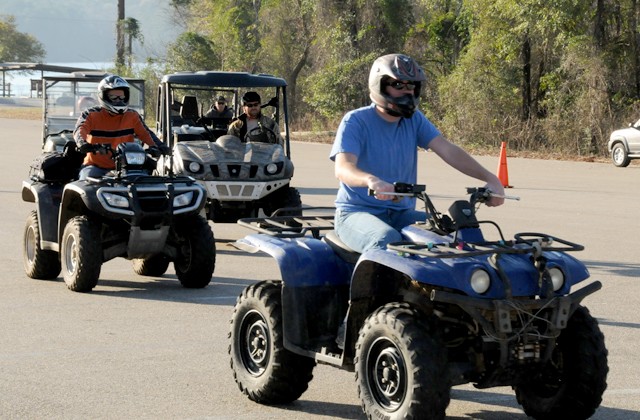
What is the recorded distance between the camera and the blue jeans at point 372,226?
639 cm

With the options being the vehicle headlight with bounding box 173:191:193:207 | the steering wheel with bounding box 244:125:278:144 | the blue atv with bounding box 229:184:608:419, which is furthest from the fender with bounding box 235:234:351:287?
the steering wheel with bounding box 244:125:278:144

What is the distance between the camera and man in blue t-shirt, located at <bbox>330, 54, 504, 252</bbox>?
6590mm

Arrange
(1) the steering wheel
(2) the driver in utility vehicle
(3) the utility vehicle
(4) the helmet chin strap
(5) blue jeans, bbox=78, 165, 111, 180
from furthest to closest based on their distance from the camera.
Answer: (2) the driver in utility vehicle, (1) the steering wheel, (3) the utility vehicle, (5) blue jeans, bbox=78, 165, 111, 180, (4) the helmet chin strap

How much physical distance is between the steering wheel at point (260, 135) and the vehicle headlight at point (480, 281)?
10.3 metres

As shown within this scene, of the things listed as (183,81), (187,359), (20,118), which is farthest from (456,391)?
(20,118)

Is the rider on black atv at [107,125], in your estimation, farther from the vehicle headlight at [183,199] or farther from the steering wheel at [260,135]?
the steering wheel at [260,135]

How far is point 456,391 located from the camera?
746cm

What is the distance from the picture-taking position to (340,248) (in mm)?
6715

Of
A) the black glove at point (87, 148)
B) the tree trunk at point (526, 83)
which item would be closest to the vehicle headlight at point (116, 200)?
the black glove at point (87, 148)

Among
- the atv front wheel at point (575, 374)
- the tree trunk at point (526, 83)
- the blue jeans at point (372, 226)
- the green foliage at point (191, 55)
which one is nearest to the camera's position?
the atv front wheel at point (575, 374)

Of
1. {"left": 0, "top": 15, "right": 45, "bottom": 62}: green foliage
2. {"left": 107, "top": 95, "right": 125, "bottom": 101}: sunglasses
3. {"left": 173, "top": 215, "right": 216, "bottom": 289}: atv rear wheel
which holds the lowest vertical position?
{"left": 173, "top": 215, "right": 216, "bottom": 289}: atv rear wheel

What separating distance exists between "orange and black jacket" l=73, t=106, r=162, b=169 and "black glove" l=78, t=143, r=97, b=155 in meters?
0.25

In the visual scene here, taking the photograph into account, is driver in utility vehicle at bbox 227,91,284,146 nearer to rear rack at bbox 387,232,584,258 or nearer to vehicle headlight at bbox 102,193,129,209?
vehicle headlight at bbox 102,193,129,209

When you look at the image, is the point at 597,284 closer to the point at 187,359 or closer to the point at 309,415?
the point at 309,415
